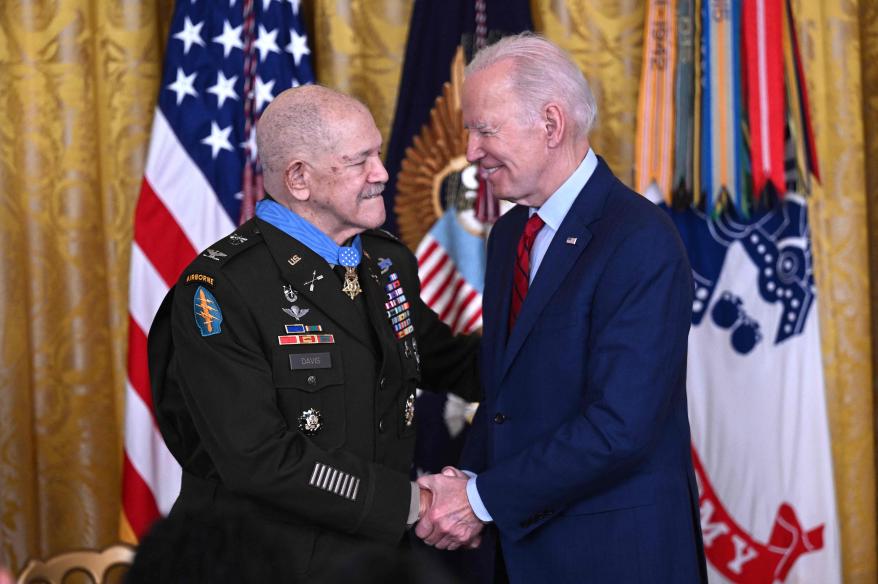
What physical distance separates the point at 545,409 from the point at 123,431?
1.93 meters

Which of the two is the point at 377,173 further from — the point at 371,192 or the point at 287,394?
the point at 287,394

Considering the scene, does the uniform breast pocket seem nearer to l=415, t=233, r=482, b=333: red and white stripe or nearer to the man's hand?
the man's hand

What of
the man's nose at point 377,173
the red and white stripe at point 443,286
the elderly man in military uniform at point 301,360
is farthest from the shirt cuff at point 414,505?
the red and white stripe at point 443,286

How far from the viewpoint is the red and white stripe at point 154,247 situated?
3.34 metres

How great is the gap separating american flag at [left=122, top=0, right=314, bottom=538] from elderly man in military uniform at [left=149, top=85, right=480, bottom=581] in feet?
3.81

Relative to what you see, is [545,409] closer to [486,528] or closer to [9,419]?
[486,528]

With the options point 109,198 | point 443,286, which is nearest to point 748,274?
point 443,286

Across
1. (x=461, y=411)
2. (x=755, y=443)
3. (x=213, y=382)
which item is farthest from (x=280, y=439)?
(x=755, y=443)

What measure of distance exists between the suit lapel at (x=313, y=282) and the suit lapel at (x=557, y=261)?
323 millimetres

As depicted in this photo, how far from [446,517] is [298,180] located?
A: 780 millimetres

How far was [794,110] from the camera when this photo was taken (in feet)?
10.6

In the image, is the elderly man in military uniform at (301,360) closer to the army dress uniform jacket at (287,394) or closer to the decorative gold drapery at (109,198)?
the army dress uniform jacket at (287,394)

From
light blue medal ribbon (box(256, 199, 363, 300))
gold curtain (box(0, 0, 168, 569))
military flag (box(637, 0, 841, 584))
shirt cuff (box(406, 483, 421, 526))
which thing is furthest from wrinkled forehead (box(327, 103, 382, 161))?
gold curtain (box(0, 0, 168, 569))

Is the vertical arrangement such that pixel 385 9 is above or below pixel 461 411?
above
